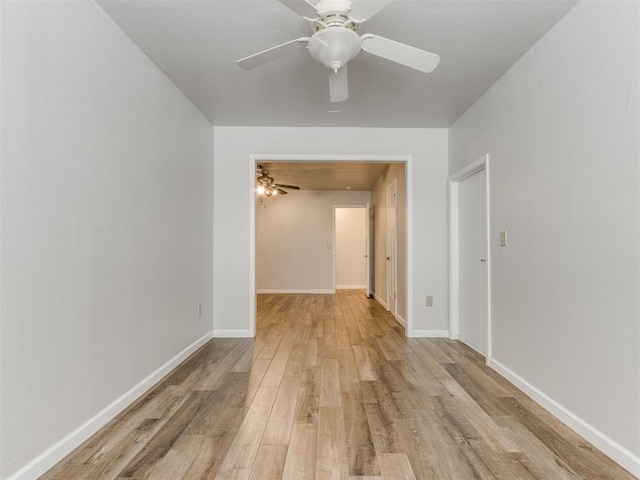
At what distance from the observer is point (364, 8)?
66.2 inches

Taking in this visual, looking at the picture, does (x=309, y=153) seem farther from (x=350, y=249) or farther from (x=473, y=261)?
(x=350, y=249)

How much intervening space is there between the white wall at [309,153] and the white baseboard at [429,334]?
0.02 m

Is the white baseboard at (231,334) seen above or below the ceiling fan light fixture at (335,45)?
below

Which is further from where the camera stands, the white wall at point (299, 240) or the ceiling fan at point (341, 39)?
the white wall at point (299, 240)

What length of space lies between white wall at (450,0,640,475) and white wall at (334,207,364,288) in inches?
264

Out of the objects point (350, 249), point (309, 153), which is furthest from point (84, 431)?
point (350, 249)

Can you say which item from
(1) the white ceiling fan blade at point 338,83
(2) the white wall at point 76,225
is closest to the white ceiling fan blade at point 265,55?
(1) the white ceiling fan blade at point 338,83

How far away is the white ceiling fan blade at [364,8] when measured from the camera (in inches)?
64.4

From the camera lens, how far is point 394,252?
17.8ft

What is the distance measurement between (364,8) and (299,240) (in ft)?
22.8

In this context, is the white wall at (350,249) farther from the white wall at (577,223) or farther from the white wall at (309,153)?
the white wall at (577,223)

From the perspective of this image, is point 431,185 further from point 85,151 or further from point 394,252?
point 85,151

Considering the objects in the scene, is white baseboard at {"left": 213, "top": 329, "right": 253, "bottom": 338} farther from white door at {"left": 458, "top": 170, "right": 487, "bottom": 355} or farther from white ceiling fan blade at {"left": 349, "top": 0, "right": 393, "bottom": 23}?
white ceiling fan blade at {"left": 349, "top": 0, "right": 393, "bottom": 23}

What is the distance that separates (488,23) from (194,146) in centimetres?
263
